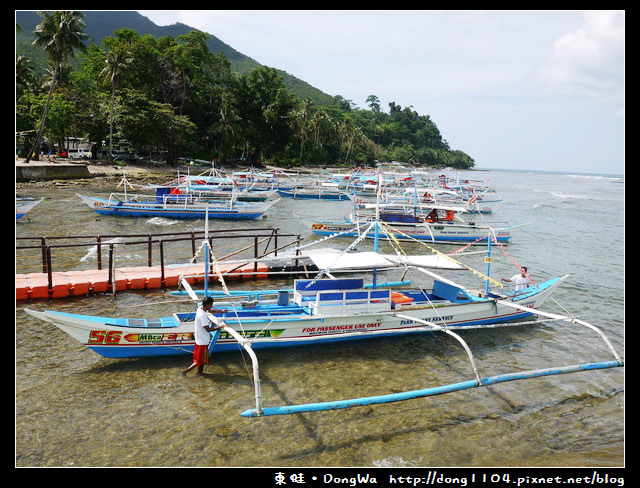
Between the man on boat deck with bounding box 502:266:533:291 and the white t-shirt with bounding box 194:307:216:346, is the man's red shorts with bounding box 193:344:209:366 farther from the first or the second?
the man on boat deck with bounding box 502:266:533:291

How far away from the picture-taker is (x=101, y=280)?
1838cm

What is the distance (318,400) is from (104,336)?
5.93 m

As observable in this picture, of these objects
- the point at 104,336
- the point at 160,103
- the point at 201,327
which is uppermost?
the point at 160,103

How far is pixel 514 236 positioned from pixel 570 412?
3187 centimetres

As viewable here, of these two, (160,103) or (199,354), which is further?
(160,103)

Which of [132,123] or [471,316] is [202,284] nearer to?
[471,316]

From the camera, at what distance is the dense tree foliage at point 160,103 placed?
204 ft

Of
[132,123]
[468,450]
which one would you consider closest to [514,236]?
[468,450]

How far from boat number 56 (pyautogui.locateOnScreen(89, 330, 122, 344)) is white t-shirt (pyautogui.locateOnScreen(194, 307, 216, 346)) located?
2155 mm

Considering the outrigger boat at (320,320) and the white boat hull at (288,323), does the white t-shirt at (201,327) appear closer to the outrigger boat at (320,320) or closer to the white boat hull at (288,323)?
the outrigger boat at (320,320)

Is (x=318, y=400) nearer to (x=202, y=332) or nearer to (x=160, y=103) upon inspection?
(x=202, y=332)

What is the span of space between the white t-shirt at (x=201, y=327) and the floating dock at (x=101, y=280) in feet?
13.2

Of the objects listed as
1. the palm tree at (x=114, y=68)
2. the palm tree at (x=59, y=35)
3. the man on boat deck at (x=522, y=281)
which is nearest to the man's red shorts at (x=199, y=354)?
the man on boat deck at (x=522, y=281)

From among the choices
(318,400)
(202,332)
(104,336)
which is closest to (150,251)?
(104,336)
